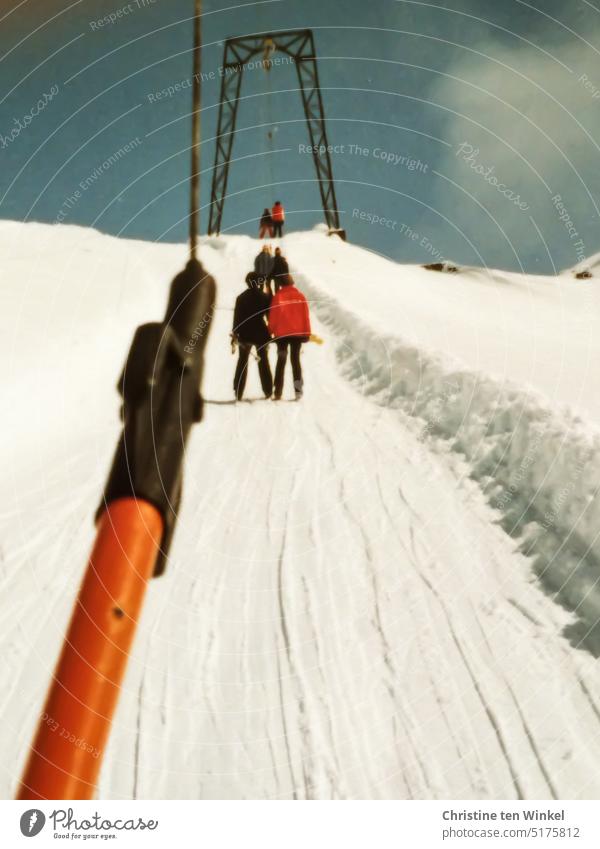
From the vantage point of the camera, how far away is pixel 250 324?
6824 mm

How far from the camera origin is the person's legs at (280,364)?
22.8 feet

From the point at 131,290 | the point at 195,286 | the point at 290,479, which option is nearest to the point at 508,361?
the point at 290,479

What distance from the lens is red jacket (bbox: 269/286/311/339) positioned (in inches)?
264

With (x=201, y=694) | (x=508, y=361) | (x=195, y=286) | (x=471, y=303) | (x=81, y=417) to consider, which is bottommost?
(x=81, y=417)

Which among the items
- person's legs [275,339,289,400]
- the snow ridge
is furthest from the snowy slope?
person's legs [275,339,289,400]

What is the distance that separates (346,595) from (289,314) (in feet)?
14.0

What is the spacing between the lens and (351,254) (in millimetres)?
24125

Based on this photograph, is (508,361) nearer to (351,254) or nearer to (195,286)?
(195,286)

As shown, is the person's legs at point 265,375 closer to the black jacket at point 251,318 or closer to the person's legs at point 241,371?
the person's legs at point 241,371

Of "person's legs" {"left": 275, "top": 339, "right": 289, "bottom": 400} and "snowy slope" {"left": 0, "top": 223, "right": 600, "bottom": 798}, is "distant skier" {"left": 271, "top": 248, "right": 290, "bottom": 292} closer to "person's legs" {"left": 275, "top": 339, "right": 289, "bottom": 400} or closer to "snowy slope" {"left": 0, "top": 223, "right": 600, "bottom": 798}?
"person's legs" {"left": 275, "top": 339, "right": 289, "bottom": 400}

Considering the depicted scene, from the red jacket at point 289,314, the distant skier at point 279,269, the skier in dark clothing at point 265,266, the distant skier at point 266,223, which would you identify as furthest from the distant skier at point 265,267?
the distant skier at point 266,223

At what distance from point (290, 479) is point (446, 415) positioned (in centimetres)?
187

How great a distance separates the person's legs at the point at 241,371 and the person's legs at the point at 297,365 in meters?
0.58

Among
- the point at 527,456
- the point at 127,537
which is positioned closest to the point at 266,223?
the point at 527,456
